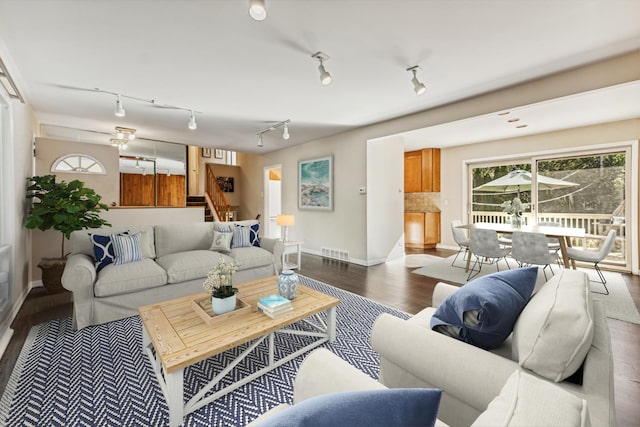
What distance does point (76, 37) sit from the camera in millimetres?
2201

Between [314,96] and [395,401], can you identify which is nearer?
[395,401]

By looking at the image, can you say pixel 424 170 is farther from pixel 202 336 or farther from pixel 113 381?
pixel 113 381

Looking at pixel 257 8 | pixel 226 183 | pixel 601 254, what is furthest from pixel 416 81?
pixel 226 183

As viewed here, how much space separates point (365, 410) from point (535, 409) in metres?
0.36

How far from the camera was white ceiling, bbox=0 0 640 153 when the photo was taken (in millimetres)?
1907

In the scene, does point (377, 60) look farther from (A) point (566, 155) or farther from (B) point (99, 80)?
(A) point (566, 155)

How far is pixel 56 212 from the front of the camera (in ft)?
10.4

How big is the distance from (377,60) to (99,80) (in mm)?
2946

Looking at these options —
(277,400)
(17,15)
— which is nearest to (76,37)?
(17,15)

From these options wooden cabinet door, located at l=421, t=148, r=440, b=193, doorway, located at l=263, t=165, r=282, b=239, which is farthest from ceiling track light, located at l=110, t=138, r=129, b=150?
wooden cabinet door, located at l=421, t=148, r=440, b=193

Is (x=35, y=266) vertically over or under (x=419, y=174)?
under

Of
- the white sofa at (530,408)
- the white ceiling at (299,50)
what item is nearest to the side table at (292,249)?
the white ceiling at (299,50)

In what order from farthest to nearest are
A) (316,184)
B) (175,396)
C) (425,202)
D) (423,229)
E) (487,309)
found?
1. (425,202)
2. (423,229)
3. (316,184)
4. (175,396)
5. (487,309)

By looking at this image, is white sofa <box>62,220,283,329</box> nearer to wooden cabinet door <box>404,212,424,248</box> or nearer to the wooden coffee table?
the wooden coffee table
